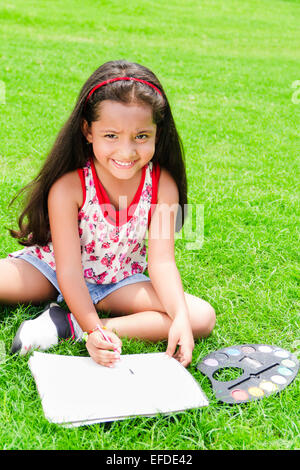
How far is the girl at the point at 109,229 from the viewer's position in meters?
1.82

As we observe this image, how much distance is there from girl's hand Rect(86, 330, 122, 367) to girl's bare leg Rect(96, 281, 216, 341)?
0.20 m

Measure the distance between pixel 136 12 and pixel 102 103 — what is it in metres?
12.0

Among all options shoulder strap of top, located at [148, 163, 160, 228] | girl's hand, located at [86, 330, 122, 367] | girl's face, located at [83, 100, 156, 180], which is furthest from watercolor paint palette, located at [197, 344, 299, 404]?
girl's face, located at [83, 100, 156, 180]

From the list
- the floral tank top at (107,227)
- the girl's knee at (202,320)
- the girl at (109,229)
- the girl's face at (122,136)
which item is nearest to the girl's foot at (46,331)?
the girl at (109,229)

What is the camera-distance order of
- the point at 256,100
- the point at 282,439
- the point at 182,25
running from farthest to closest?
the point at 182,25, the point at 256,100, the point at 282,439

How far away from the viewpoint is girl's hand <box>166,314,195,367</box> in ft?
6.02

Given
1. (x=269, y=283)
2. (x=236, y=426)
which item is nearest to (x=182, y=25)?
(x=269, y=283)

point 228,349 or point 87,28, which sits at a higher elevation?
point 87,28

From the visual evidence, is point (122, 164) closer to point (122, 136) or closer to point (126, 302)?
point (122, 136)

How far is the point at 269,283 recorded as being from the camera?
8.25 feet

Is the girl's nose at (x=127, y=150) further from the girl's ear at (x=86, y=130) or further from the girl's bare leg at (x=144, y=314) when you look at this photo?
the girl's bare leg at (x=144, y=314)

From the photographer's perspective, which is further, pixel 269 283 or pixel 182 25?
pixel 182 25

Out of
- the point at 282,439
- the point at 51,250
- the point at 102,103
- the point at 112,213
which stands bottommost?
the point at 282,439
